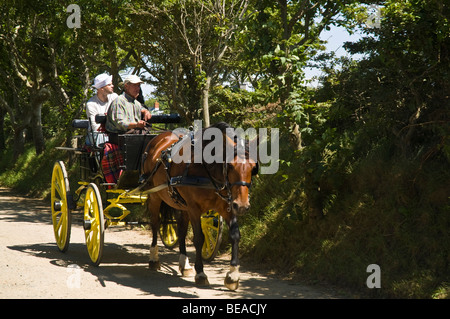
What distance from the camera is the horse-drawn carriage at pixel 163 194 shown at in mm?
6668

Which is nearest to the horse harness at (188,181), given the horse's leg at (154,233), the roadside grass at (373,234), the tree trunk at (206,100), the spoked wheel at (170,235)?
the horse's leg at (154,233)

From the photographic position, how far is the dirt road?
21.9 ft

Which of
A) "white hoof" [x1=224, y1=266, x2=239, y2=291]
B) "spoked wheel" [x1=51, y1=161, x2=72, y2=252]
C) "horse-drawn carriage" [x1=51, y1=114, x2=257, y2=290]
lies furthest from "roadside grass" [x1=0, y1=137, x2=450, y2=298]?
"spoked wheel" [x1=51, y1=161, x2=72, y2=252]

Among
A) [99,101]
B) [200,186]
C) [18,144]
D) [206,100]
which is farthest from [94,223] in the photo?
[18,144]

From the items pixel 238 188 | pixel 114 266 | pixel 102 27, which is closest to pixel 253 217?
pixel 114 266

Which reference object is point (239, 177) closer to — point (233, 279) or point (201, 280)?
point (233, 279)

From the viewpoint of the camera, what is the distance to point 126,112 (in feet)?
28.1

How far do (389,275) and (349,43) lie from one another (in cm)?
562

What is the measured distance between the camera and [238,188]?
6.40 meters

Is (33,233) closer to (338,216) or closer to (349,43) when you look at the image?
(338,216)

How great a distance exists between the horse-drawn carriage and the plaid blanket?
0.40 ft

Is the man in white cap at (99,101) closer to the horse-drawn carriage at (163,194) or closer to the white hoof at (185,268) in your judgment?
the horse-drawn carriage at (163,194)

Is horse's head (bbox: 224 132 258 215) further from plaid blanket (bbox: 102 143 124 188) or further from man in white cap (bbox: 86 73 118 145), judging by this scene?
man in white cap (bbox: 86 73 118 145)

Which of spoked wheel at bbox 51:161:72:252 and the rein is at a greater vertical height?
the rein
